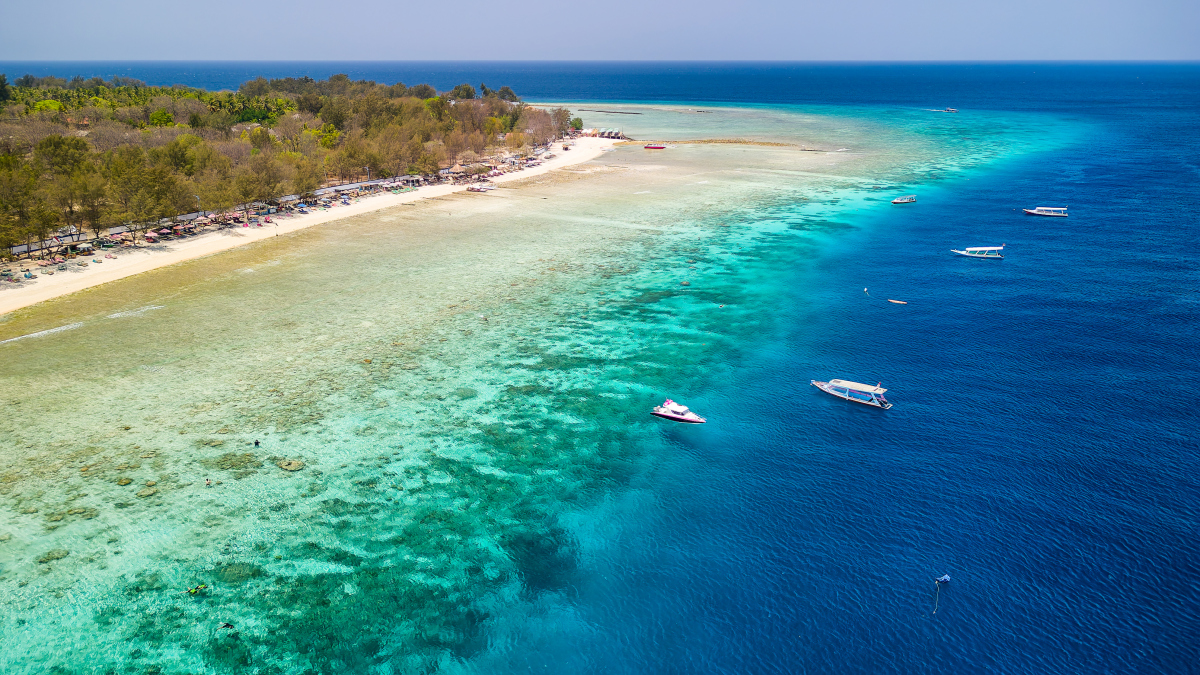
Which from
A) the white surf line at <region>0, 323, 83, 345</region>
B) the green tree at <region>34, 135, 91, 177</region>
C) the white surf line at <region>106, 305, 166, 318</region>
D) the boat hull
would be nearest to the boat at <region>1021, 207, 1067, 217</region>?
the boat hull

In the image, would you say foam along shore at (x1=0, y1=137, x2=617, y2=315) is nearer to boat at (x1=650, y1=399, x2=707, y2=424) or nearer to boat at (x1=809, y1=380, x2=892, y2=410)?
boat at (x1=650, y1=399, x2=707, y2=424)

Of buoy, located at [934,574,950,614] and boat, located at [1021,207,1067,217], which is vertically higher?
boat, located at [1021,207,1067,217]

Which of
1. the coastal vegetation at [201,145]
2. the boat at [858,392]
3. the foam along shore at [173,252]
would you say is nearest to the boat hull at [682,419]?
the boat at [858,392]

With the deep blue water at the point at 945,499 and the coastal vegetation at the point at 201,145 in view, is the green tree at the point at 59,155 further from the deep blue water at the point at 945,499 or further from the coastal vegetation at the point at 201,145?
the deep blue water at the point at 945,499

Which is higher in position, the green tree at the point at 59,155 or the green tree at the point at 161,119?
the green tree at the point at 161,119

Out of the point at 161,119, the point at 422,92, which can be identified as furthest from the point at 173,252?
the point at 422,92

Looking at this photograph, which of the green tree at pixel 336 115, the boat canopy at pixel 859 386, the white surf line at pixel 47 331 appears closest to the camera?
the boat canopy at pixel 859 386
